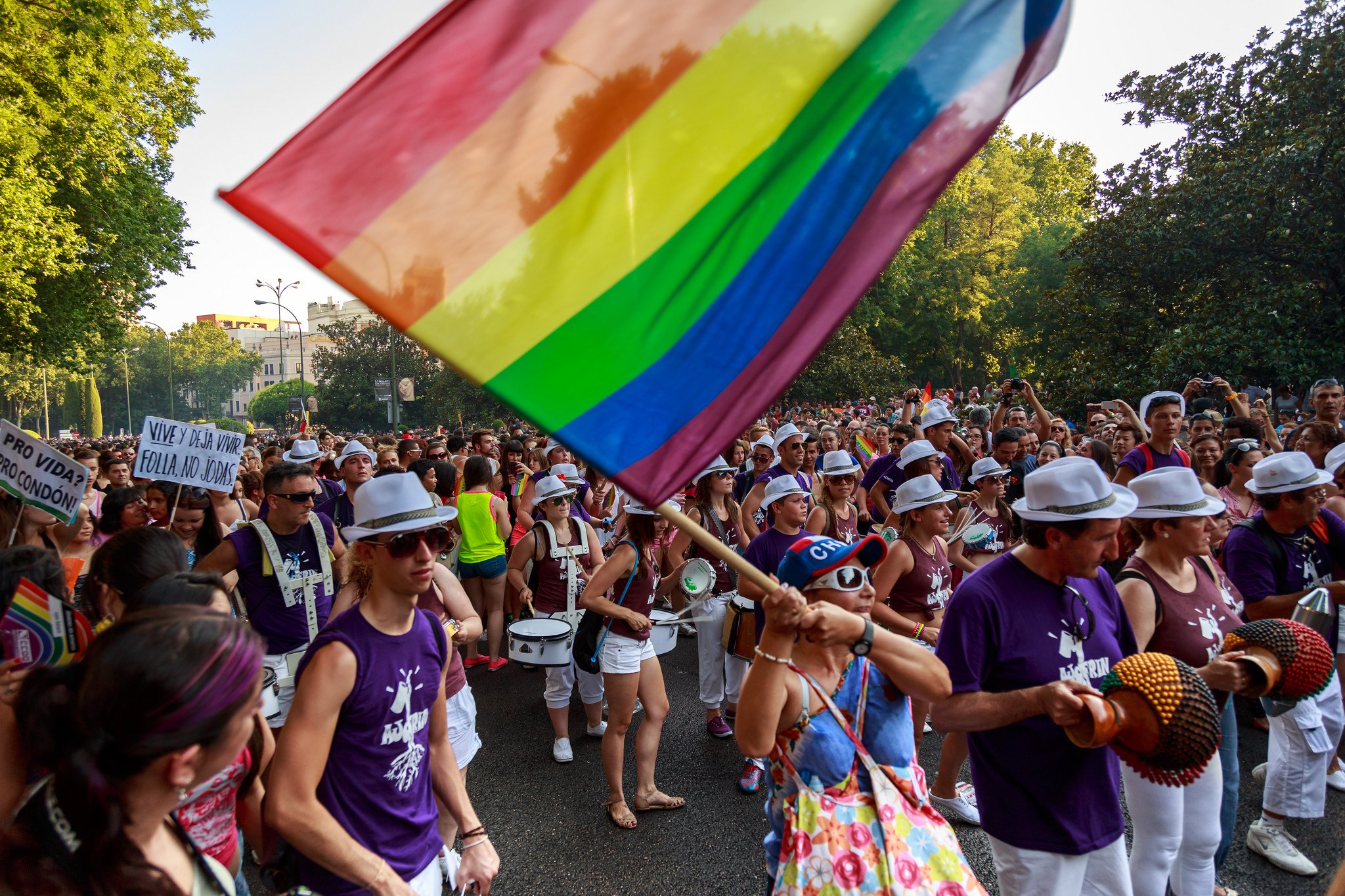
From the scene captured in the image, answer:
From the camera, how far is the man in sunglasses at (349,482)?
694 centimetres

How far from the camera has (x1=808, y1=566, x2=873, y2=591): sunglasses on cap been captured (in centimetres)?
272

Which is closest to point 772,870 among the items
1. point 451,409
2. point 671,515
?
point 671,515

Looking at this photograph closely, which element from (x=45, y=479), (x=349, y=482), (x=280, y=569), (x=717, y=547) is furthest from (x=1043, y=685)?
(x=349, y=482)

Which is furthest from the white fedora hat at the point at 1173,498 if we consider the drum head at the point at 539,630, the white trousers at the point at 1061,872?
the drum head at the point at 539,630

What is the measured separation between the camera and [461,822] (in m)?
2.83

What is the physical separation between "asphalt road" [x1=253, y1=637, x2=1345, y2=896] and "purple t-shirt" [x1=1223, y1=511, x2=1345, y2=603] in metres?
1.37

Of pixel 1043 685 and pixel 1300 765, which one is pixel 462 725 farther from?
pixel 1300 765

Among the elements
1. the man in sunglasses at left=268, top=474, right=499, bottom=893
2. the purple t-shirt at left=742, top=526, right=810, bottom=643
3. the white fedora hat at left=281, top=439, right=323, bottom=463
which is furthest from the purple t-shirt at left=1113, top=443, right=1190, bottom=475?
the white fedora hat at left=281, top=439, right=323, bottom=463

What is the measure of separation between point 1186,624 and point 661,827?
3032 millimetres

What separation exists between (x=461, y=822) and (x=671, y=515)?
1.56m

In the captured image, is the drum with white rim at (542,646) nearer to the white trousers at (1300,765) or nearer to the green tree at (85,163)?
the white trousers at (1300,765)

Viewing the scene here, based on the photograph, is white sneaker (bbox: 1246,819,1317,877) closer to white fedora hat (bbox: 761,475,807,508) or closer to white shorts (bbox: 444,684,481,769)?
white fedora hat (bbox: 761,475,807,508)

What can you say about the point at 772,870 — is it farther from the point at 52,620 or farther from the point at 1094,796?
the point at 52,620

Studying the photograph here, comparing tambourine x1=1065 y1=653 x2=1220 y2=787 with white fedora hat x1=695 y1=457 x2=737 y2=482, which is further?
white fedora hat x1=695 y1=457 x2=737 y2=482
